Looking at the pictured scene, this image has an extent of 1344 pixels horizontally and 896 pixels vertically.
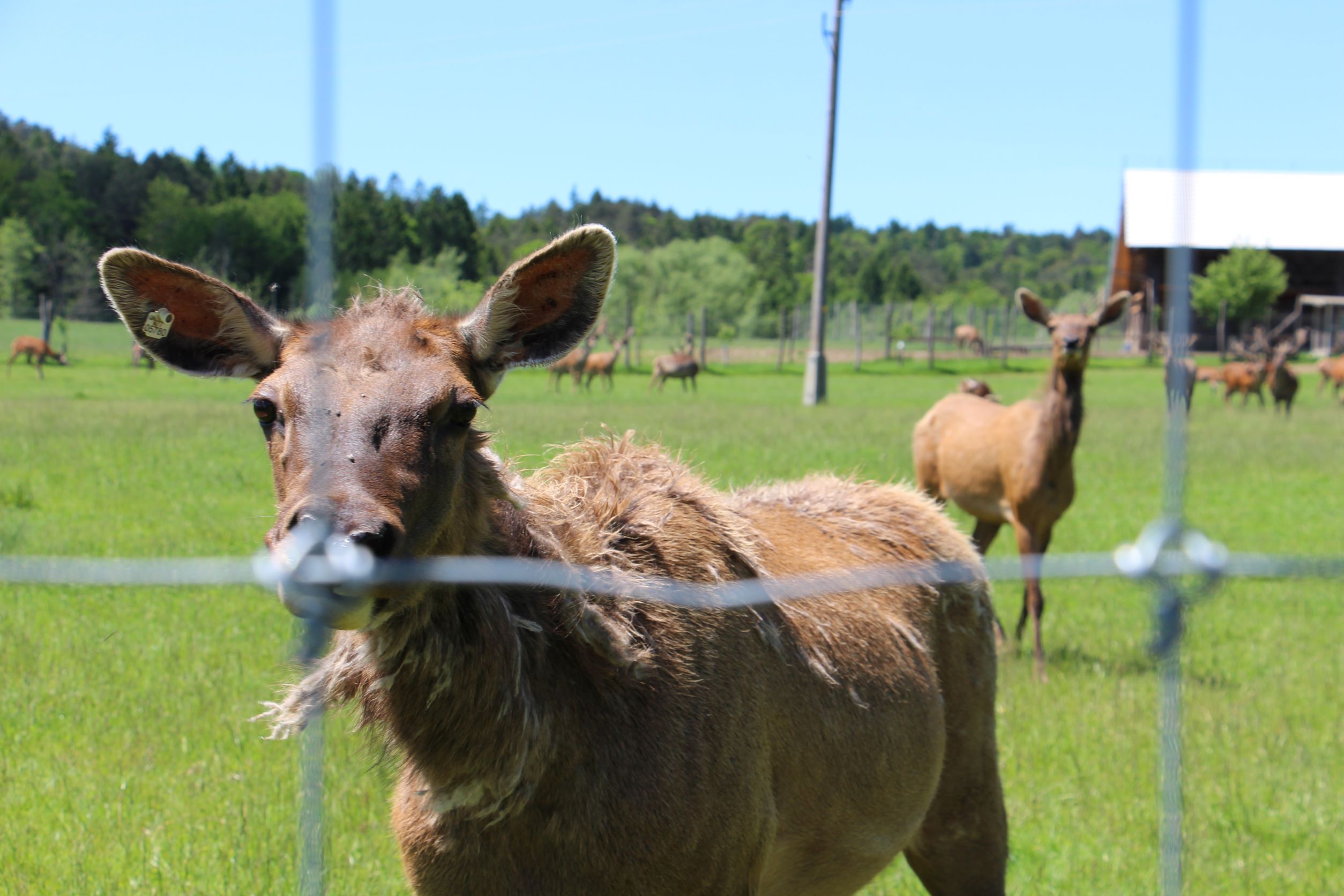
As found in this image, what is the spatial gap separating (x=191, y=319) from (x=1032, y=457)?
7.13 metres

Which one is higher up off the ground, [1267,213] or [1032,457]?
[1267,213]

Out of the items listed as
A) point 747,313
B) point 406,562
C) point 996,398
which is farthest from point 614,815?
point 747,313

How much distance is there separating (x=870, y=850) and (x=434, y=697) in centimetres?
152

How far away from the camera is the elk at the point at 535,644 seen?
2182mm

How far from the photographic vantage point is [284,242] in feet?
70.4

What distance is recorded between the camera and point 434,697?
2.28 metres

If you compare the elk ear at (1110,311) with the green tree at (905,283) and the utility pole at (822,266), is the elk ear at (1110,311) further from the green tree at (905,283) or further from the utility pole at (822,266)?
the green tree at (905,283)

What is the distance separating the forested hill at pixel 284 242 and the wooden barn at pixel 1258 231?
20458 mm

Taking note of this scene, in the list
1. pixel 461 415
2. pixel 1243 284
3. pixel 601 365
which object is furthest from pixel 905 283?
pixel 461 415

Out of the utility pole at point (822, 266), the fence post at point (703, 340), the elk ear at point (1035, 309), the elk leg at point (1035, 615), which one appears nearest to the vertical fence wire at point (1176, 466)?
the elk leg at point (1035, 615)

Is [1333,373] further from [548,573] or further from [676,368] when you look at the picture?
[548,573]

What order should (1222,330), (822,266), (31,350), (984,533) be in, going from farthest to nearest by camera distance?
(1222,330) → (31,350) → (822,266) → (984,533)

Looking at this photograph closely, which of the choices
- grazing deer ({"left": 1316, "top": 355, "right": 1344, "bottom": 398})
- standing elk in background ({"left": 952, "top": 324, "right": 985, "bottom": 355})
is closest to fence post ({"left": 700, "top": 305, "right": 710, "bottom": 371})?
standing elk in background ({"left": 952, "top": 324, "right": 985, "bottom": 355})

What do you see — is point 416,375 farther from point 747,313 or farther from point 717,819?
point 747,313
